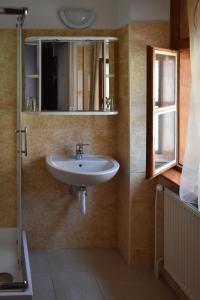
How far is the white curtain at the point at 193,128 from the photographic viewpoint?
305 cm

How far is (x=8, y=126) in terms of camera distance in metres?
4.28

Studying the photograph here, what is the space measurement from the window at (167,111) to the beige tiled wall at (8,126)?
4.14 feet

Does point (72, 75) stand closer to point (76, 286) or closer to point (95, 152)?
point (95, 152)

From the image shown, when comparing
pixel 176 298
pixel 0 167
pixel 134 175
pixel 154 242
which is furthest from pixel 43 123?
pixel 176 298

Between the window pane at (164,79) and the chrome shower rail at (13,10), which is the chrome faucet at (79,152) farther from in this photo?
the chrome shower rail at (13,10)

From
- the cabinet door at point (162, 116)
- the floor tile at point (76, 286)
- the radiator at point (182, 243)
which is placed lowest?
the floor tile at point (76, 286)

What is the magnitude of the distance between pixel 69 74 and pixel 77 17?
19.2 inches

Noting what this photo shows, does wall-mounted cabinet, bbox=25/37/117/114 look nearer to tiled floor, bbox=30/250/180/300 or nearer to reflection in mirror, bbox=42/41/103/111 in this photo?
reflection in mirror, bbox=42/41/103/111

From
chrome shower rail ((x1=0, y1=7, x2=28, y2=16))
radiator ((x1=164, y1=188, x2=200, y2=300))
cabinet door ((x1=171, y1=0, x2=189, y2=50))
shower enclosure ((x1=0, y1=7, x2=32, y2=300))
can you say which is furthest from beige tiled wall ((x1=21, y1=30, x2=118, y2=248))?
radiator ((x1=164, y1=188, x2=200, y2=300))

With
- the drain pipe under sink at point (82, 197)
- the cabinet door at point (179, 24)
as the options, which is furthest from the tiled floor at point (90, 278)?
the cabinet door at point (179, 24)

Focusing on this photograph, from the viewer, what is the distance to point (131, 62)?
3926 mm

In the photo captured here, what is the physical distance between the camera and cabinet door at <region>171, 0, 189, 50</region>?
375cm

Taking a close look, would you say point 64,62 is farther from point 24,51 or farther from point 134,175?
point 134,175

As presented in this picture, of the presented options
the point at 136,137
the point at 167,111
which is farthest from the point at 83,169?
the point at 167,111
